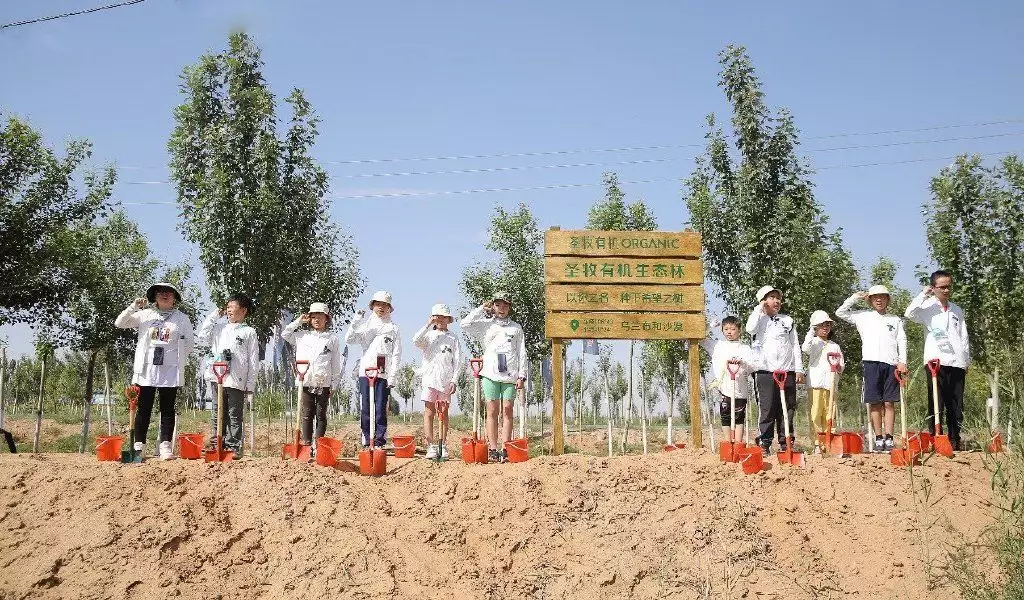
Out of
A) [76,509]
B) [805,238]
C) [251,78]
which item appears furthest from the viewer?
[251,78]

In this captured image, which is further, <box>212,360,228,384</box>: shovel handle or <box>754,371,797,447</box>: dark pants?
<box>754,371,797,447</box>: dark pants

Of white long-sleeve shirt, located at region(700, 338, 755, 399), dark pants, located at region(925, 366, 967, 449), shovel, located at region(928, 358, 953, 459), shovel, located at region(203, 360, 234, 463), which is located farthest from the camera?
white long-sleeve shirt, located at region(700, 338, 755, 399)

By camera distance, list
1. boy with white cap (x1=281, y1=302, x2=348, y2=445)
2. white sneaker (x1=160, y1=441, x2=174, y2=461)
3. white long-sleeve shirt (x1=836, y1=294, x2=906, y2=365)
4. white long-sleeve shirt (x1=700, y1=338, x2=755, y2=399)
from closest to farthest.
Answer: white sneaker (x1=160, y1=441, x2=174, y2=461) < white long-sleeve shirt (x1=836, y1=294, x2=906, y2=365) < boy with white cap (x1=281, y1=302, x2=348, y2=445) < white long-sleeve shirt (x1=700, y1=338, x2=755, y2=399)

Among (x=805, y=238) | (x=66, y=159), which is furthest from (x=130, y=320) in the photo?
(x=66, y=159)

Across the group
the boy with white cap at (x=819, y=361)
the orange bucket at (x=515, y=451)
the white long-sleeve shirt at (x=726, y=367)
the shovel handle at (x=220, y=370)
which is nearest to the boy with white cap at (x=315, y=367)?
the shovel handle at (x=220, y=370)

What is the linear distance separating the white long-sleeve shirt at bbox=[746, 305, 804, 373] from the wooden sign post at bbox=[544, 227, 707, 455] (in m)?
0.60

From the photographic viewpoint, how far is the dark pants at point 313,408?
913cm

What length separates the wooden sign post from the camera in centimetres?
871

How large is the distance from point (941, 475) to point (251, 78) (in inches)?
463

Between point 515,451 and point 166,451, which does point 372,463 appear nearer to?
point 515,451

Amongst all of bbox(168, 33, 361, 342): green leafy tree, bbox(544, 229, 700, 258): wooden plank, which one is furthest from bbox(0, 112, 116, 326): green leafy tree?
bbox(544, 229, 700, 258): wooden plank

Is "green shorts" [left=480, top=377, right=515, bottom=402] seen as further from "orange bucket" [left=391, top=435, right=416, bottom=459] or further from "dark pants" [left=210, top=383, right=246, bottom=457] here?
"dark pants" [left=210, top=383, right=246, bottom=457]

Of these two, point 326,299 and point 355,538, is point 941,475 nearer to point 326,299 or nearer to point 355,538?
point 355,538

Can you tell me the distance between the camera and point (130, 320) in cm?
823
